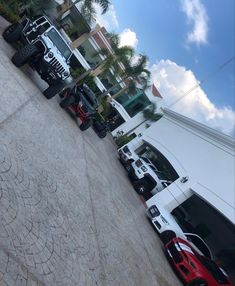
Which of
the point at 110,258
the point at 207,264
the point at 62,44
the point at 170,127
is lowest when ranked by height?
the point at 207,264

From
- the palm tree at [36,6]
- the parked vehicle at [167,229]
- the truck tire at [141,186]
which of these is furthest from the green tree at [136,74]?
the parked vehicle at [167,229]

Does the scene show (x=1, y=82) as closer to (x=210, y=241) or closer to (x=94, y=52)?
(x=210, y=241)

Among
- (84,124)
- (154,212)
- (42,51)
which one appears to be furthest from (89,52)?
(154,212)

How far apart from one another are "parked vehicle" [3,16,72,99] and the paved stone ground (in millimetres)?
618

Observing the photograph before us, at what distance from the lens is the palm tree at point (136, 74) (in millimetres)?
35125

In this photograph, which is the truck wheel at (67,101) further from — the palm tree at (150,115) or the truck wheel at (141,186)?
the palm tree at (150,115)

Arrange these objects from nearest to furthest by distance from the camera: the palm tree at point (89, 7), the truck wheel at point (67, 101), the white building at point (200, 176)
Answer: the truck wheel at point (67, 101) → the white building at point (200, 176) → the palm tree at point (89, 7)

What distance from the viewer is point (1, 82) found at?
8.89 meters

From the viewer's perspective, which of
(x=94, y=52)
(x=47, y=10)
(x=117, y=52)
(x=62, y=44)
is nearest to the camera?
(x=62, y=44)

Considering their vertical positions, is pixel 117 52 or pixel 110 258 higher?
pixel 117 52

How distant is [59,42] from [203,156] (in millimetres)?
9372

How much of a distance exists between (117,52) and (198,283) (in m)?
26.2

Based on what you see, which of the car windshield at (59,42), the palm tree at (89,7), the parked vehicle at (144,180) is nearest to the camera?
the car windshield at (59,42)

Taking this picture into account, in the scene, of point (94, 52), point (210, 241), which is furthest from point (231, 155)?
point (94, 52)
